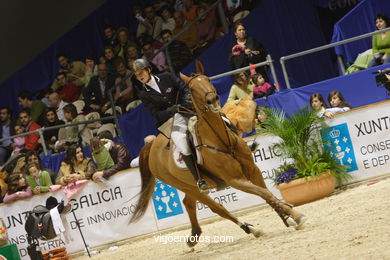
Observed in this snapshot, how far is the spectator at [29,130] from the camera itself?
55.4ft

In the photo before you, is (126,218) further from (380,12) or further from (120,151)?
(380,12)

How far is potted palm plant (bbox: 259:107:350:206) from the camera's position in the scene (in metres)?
10.8

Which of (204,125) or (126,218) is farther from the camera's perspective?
(126,218)

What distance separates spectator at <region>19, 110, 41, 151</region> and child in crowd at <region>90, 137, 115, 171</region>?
4337 mm

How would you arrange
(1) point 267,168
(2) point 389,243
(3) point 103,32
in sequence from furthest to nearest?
(3) point 103,32 < (1) point 267,168 < (2) point 389,243

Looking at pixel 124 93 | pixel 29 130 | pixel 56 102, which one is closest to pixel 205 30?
pixel 124 93

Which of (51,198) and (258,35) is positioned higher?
(258,35)

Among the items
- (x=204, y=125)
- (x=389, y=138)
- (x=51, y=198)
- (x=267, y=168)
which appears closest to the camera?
(x=204, y=125)

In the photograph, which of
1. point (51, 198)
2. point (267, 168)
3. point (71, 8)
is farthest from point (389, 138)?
point (71, 8)

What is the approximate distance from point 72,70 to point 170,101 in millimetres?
9860

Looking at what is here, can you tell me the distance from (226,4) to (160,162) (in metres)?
5.88

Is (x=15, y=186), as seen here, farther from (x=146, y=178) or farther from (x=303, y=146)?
(x=303, y=146)

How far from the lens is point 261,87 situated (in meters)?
12.3

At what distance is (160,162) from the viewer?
9.82 metres
